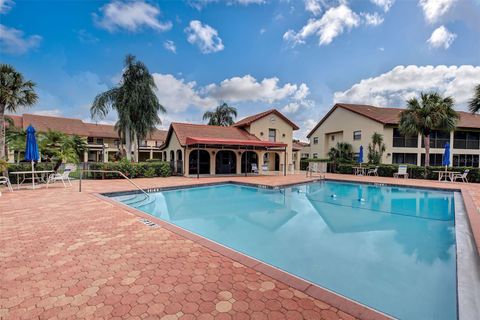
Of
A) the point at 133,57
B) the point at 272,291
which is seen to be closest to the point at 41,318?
the point at 272,291

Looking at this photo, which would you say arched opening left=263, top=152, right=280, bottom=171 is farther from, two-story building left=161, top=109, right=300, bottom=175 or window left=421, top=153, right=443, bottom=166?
window left=421, top=153, right=443, bottom=166

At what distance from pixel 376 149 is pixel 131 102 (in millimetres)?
24988

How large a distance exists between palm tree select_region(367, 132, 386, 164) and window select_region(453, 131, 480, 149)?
1000 cm

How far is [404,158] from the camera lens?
26.3 m

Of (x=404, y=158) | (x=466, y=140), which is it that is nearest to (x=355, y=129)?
(x=404, y=158)

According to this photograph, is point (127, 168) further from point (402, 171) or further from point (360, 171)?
point (402, 171)

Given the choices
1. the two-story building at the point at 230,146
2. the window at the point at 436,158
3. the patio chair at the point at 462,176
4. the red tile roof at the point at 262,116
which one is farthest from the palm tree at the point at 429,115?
the red tile roof at the point at 262,116

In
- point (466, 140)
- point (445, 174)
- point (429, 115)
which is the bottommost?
point (445, 174)

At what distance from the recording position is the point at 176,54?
784 inches

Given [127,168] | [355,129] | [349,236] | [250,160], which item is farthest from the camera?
[355,129]

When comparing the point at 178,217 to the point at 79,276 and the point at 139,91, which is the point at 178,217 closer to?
the point at 79,276

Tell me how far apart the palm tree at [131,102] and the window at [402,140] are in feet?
81.8

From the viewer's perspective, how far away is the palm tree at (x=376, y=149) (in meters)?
24.9

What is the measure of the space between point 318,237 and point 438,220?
505cm
